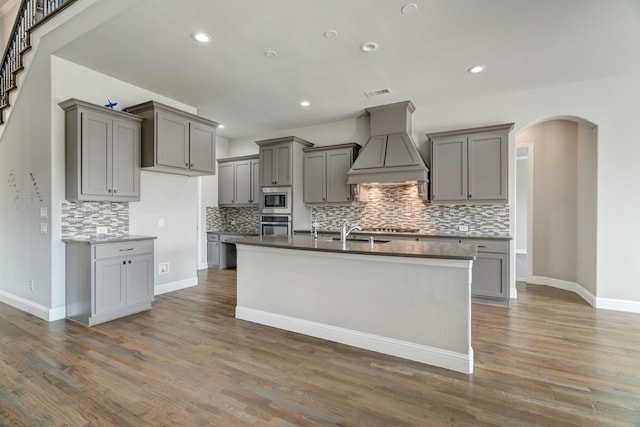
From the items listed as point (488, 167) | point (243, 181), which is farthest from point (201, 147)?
point (488, 167)

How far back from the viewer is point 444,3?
2.59 metres

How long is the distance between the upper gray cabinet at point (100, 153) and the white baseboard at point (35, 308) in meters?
1.33

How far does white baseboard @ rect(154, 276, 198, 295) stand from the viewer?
4.62 meters

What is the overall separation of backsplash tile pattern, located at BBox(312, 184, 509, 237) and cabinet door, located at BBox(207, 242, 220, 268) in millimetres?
2321

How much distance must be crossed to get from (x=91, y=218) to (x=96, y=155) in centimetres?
82

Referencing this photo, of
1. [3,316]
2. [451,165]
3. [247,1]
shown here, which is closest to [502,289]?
[451,165]

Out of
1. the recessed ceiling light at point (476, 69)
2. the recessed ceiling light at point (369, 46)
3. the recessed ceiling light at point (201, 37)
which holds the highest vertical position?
the recessed ceiling light at point (476, 69)

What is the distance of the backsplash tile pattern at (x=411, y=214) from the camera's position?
4.74 m

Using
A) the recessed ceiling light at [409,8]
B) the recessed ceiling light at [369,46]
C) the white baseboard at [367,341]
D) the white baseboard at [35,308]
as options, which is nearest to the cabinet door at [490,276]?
the white baseboard at [367,341]

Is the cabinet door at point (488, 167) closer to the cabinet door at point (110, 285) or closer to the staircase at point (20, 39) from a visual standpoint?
the cabinet door at point (110, 285)

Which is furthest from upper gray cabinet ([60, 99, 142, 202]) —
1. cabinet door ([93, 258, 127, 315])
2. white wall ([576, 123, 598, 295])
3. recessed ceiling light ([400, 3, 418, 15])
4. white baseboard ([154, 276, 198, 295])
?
white wall ([576, 123, 598, 295])

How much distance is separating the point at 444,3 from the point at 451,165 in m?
2.51

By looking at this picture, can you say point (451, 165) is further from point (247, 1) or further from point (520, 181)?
point (520, 181)

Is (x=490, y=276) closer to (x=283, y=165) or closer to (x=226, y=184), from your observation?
(x=283, y=165)
